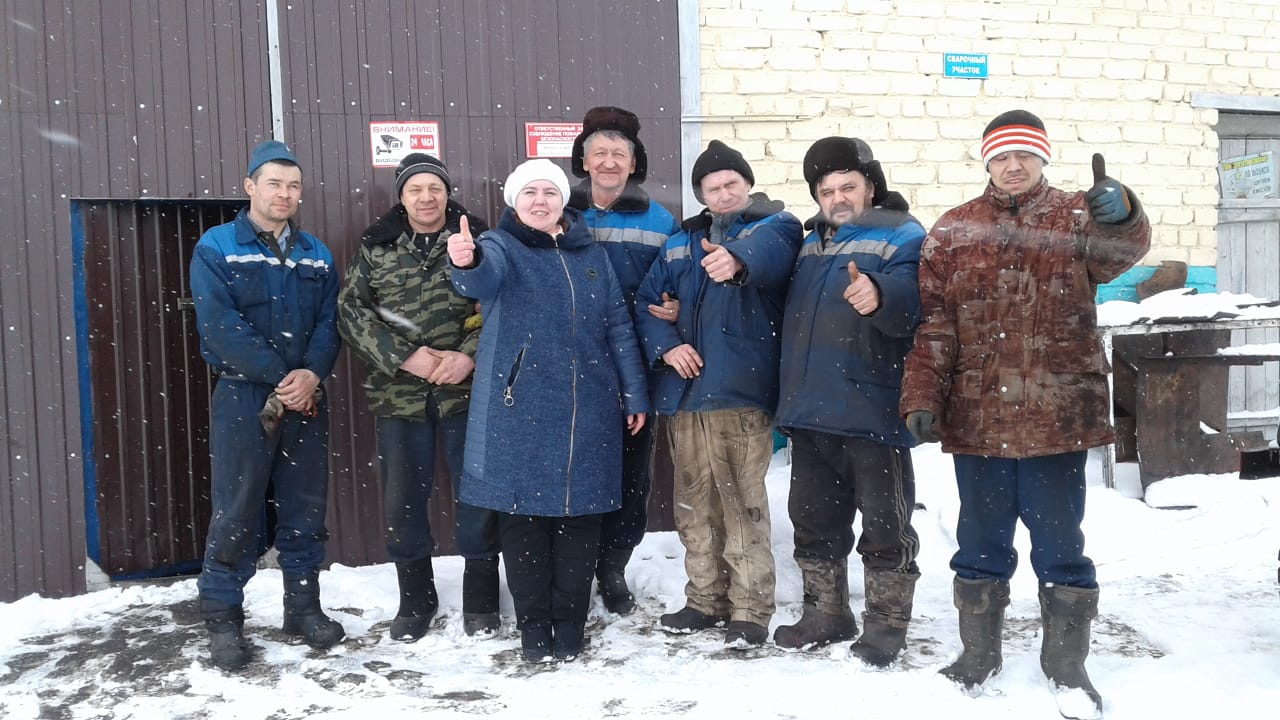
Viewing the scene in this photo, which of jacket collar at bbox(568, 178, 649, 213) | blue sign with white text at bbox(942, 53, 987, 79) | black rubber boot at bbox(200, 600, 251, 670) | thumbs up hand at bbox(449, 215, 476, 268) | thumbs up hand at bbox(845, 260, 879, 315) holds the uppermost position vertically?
blue sign with white text at bbox(942, 53, 987, 79)

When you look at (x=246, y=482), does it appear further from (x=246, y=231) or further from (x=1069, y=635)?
(x=1069, y=635)

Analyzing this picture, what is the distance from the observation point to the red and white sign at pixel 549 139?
459 cm

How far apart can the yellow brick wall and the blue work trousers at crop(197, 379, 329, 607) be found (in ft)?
8.65

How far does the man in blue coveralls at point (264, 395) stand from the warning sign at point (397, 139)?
98 cm

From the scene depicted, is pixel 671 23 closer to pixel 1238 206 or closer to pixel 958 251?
pixel 958 251

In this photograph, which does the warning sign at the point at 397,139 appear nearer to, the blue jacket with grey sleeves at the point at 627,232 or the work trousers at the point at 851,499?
the blue jacket with grey sleeves at the point at 627,232

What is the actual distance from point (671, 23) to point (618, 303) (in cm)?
201

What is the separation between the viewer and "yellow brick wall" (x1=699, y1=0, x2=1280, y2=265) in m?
5.00

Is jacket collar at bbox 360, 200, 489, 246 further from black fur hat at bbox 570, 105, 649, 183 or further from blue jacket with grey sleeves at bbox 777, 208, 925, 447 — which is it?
blue jacket with grey sleeves at bbox 777, 208, 925, 447

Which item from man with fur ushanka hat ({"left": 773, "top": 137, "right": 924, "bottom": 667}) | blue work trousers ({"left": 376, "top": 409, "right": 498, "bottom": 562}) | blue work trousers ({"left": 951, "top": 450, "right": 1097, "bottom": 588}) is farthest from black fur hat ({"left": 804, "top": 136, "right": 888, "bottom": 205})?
blue work trousers ({"left": 376, "top": 409, "right": 498, "bottom": 562})

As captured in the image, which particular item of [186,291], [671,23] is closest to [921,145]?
[671,23]

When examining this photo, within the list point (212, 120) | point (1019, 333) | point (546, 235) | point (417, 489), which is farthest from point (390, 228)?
point (1019, 333)

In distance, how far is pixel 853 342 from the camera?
311cm

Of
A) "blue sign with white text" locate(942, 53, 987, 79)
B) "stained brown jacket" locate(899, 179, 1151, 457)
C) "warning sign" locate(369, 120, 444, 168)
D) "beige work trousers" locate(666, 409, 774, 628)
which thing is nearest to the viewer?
"stained brown jacket" locate(899, 179, 1151, 457)
